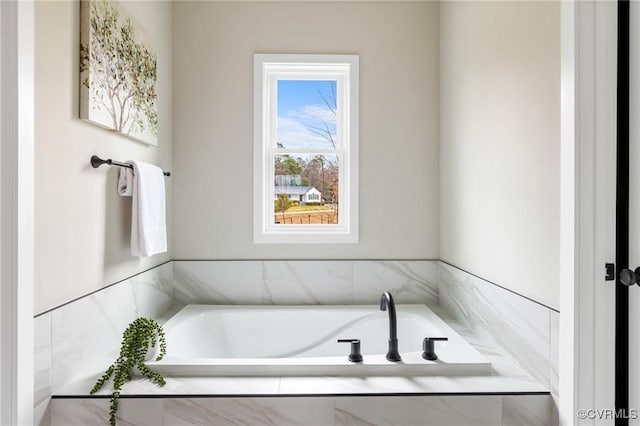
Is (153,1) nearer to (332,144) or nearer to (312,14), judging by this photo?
(312,14)

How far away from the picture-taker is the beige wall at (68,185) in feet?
4.30

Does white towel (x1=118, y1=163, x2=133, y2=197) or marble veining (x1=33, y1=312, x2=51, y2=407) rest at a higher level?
white towel (x1=118, y1=163, x2=133, y2=197)

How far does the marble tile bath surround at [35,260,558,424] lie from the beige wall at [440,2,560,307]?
160 millimetres

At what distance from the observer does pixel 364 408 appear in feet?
4.58

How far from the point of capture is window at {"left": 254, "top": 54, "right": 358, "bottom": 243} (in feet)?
8.84

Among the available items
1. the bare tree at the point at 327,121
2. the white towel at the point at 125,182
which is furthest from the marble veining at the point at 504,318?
the white towel at the point at 125,182

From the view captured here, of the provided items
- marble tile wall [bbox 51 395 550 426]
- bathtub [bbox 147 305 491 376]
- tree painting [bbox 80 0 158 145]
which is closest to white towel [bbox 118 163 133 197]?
tree painting [bbox 80 0 158 145]

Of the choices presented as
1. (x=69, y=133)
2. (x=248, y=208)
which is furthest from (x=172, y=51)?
(x=69, y=133)

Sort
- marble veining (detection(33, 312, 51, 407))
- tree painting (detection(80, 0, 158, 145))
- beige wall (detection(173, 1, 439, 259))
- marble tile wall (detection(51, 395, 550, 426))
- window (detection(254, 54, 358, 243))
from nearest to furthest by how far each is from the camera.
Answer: marble veining (detection(33, 312, 51, 407))
marble tile wall (detection(51, 395, 550, 426))
tree painting (detection(80, 0, 158, 145))
beige wall (detection(173, 1, 439, 259))
window (detection(254, 54, 358, 243))

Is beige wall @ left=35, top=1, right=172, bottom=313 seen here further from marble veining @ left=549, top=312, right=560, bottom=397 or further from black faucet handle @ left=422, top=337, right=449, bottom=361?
marble veining @ left=549, top=312, right=560, bottom=397

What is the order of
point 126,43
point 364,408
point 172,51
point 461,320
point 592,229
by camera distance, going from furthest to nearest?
point 172,51, point 461,320, point 126,43, point 364,408, point 592,229

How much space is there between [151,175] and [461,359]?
165cm

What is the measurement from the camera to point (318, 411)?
4.56 ft

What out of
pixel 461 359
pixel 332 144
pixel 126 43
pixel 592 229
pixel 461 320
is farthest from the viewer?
pixel 332 144
